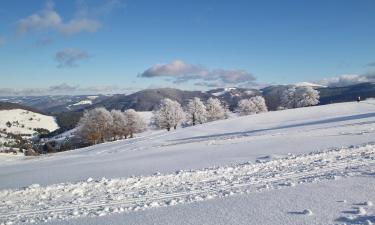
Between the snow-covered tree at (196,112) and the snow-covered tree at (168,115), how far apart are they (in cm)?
685

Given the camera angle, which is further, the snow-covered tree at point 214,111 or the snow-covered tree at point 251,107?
the snow-covered tree at point 251,107

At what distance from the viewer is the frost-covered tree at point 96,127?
297 feet

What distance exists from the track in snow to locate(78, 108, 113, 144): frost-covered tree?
75276 mm

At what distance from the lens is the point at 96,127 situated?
90812 mm

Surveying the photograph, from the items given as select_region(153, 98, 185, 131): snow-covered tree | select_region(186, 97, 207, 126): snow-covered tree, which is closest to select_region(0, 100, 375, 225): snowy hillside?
select_region(153, 98, 185, 131): snow-covered tree

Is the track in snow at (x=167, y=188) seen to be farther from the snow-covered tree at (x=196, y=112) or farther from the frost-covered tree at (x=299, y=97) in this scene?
the frost-covered tree at (x=299, y=97)

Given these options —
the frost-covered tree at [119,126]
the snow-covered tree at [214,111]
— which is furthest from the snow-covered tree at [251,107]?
the frost-covered tree at [119,126]

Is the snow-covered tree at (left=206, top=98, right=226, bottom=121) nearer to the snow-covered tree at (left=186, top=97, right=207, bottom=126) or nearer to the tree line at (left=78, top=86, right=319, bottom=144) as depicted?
the tree line at (left=78, top=86, right=319, bottom=144)

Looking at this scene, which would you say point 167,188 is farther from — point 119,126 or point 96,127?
point 119,126

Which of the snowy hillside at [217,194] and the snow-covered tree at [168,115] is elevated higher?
the snow-covered tree at [168,115]

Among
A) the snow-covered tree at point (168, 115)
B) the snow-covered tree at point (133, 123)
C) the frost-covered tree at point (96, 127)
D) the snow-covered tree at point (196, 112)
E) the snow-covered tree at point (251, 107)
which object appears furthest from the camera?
the snow-covered tree at point (251, 107)

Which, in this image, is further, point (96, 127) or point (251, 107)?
point (251, 107)

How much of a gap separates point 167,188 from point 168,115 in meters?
88.5

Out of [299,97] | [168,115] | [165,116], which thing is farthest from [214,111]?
[299,97]
